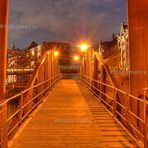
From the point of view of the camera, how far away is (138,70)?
29.2 ft

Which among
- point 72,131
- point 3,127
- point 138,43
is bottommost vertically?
point 72,131

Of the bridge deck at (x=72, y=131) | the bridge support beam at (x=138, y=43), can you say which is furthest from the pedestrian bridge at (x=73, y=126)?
the bridge support beam at (x=138, y=43)

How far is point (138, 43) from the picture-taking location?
8797mm

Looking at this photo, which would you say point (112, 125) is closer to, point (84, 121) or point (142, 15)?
point (84, 121)

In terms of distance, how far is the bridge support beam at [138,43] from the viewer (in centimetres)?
864

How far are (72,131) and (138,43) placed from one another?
3191 mm

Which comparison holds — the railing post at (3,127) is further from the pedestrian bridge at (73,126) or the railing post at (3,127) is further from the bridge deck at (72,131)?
the bridge deck at (72,131)

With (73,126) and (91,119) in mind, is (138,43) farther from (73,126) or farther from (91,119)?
(73,126)

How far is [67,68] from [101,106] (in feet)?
174

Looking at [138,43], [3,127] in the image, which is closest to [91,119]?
[138,43]

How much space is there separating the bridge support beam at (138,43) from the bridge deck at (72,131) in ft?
4.97

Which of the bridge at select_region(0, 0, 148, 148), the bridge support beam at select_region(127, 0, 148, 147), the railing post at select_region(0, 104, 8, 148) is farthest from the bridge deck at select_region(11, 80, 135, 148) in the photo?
the bridge support beam at select_region(127, 0, 148, 147)

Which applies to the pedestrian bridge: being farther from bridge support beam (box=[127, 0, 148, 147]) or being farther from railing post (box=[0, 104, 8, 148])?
bridge support beam (box=[127, 0, 148, 147])

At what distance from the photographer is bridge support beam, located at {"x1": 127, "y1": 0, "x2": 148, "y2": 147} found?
864 centimetres
